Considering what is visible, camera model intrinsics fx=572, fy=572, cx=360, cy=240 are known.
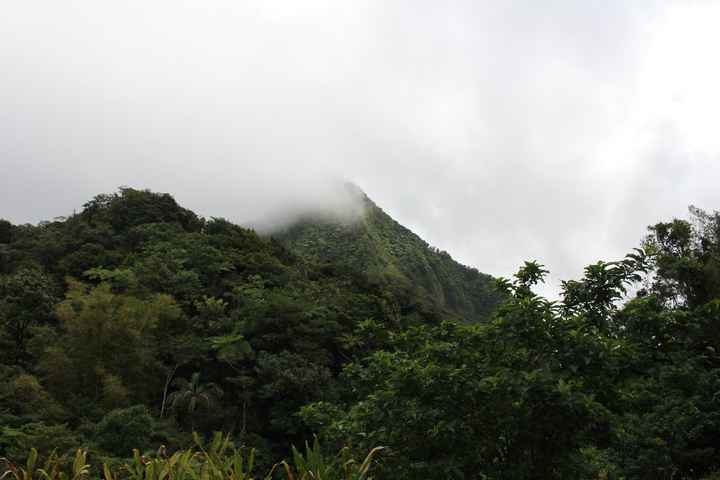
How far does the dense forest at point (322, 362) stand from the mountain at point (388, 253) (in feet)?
1.71

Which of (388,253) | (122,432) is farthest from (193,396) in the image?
(388,253)

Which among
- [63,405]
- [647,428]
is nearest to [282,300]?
[63,405]

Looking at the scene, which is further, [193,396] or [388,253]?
[388,253]

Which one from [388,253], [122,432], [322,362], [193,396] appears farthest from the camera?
[388,253]

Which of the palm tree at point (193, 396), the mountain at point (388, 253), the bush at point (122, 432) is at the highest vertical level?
the mountain at point (388, 253)

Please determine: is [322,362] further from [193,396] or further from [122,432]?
[122,432]

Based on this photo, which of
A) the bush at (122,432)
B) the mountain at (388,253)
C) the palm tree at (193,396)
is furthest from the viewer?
the mountain at (388,253)

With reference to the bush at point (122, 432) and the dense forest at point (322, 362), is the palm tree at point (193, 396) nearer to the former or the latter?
the dense forest at point (322, 362)

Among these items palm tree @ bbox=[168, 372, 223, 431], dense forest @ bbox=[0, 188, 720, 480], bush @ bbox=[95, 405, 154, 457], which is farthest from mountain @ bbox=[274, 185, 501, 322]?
bush @ bbox=[95, 405, 154, 457]

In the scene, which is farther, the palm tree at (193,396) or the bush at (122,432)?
the palm tree at (193,396)

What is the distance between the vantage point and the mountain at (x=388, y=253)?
5125 cm

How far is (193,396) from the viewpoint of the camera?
2083 cm

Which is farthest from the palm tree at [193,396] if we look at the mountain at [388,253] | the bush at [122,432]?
the mountain at [388,253]

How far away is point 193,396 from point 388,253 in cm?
3690
